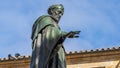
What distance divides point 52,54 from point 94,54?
2120 centimetres

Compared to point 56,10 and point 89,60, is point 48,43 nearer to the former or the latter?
point 56,10

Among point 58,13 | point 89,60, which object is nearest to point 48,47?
point 58,13

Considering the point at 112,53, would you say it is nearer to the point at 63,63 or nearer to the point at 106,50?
the point at 106,50

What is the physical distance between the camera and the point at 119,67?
2909cm

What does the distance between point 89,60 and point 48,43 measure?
2137cm

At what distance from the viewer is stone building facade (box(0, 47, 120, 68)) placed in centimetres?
2881

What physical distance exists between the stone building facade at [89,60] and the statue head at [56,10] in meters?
20.4

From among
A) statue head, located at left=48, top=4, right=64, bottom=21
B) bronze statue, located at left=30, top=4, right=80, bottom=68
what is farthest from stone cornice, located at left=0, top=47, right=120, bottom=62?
bronze statue, located at left=30, top=4, right=80, bottom=68

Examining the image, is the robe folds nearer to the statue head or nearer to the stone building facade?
the statue head

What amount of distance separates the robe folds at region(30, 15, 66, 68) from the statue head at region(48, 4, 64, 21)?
225mm

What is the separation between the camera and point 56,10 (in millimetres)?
8352

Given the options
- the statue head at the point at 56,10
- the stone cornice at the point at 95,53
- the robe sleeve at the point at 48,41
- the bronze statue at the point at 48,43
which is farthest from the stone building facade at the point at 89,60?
Result: the robe sleeve at the point at 48,41

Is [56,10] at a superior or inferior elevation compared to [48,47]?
superior

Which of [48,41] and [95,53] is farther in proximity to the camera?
[95,53]
